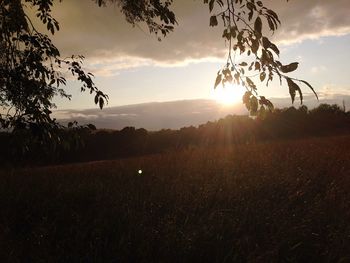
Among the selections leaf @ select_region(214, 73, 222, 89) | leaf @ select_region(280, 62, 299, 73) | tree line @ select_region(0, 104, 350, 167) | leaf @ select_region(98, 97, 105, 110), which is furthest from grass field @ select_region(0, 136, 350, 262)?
tree line @ select_region(0, 104, 350, 167)

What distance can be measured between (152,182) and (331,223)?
406 centimetres

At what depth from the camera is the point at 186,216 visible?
7254 millimetres

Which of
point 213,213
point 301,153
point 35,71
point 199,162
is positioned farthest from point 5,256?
point 301,153

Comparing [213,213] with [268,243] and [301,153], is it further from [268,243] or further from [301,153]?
[301,153]

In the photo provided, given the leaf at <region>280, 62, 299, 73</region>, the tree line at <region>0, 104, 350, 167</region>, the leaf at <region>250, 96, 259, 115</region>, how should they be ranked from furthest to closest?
the tree line at <region>0, 104, 350, 167</region>
the leaf at <region>250, 96, 259, 115</region>
the leaf at <region>280, 62, 299, 73</region>

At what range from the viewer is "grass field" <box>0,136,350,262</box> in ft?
19.1

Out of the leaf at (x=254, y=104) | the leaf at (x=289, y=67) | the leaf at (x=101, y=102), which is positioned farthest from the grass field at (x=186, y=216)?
the leaf at (x=289, y=67)

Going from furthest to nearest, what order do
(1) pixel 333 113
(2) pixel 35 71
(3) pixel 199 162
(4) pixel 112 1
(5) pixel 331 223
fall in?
(1) pixel 333 113 → (3) pixel 199 162 → (4) pixel 112 1 → (5) pixel 331 223 → (2) pixel 35 71

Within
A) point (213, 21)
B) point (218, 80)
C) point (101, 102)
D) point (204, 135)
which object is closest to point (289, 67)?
point (218, 80)

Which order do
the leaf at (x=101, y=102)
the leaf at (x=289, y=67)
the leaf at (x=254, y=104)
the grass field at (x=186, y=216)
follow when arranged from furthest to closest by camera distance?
the grass field at (x=186, y=216), the leaf at (x=101, y=102), the leaf at (x=254, y=104), the leaf at (x=289, y=67)

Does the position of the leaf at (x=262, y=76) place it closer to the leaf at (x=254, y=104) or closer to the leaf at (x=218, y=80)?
the leaf at (x=254, y=104)

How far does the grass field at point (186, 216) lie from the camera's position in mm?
5824

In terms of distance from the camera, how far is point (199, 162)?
41.1 feet

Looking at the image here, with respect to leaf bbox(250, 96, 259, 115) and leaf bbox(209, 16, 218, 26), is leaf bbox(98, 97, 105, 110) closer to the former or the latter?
leaf bbox(209, 16, 218, 26)
